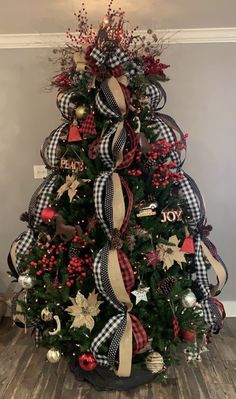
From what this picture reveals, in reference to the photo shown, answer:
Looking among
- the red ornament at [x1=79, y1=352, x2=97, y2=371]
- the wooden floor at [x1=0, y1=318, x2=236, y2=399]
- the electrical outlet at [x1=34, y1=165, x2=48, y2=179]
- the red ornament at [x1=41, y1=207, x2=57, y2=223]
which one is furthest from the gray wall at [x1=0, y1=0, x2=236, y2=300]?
the red ornament at [x1=79, y1=352, x2=97, y2=371]

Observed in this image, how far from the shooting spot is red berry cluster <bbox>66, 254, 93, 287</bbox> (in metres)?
1.83

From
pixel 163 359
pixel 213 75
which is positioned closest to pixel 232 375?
pixel 163 359

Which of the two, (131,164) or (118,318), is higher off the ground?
(131,164)

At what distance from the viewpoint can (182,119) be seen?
2.66 m

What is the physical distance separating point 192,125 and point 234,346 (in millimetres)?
1465

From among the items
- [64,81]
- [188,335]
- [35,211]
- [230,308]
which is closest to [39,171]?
[35,211]

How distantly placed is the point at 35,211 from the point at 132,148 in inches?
24.4

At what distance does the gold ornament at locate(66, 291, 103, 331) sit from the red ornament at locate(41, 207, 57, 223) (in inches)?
15.2

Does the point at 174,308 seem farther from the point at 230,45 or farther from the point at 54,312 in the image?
the point at 230,45

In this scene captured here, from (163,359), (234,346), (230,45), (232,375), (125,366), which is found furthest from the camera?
(230,45)

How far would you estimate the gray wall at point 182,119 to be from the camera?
2.60 metres

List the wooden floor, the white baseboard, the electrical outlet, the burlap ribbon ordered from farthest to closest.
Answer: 1. the white baseboard
2. the electrical outlet
3. the wooden floor
4. the burlap ribbon

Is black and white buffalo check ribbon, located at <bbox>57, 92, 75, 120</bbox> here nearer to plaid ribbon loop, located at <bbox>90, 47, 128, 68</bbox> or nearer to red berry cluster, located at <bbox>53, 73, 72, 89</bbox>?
red berry cluster, located at <bbox>53, 73, 72, 89</bbox>

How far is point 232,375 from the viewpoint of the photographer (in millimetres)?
2096
